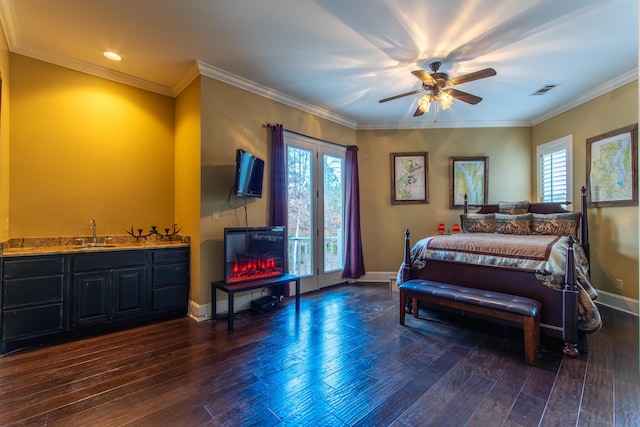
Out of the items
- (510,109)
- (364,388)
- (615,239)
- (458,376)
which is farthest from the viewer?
(510,109)

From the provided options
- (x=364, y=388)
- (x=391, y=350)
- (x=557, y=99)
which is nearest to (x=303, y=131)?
(x=391, y=350)

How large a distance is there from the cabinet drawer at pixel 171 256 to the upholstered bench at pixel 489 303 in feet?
8.69

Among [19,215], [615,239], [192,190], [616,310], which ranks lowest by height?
[616,310]

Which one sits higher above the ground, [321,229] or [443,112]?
[443,112]

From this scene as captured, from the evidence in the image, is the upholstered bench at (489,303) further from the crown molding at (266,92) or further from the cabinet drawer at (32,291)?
the cabinet drawer at (32,291)

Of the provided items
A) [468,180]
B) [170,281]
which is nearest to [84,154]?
[170,281]

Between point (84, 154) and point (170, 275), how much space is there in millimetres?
1734

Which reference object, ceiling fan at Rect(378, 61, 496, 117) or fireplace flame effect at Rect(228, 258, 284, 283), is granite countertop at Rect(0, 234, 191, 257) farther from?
ceiling fan at Rect(378, 61, 496, 117)

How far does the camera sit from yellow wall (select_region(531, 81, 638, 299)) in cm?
369

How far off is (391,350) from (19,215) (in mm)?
4018

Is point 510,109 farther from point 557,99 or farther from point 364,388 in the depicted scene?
point 364,388

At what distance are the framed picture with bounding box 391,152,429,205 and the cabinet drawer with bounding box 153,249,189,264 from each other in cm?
368

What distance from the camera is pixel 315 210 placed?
4.77 meters

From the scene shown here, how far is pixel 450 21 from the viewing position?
260 centimetres
